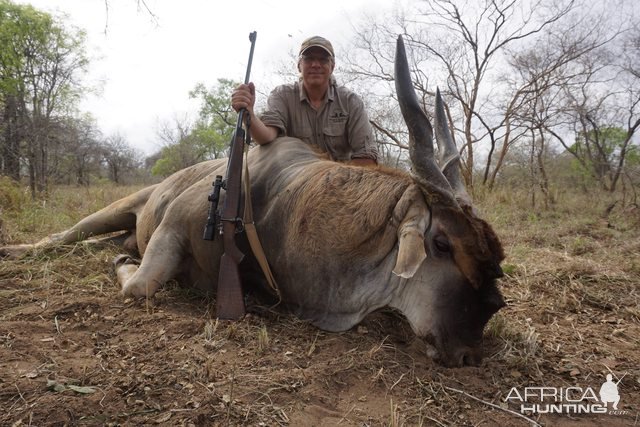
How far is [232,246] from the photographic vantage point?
2990mm

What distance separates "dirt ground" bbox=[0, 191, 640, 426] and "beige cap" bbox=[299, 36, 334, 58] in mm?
2589

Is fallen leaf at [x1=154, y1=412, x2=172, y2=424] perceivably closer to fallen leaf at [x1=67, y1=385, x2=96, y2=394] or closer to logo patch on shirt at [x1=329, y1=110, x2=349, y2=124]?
fallen leaf at [x1=67, y1=385, x2=96, y2=394]

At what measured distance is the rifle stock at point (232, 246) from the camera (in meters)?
2.83

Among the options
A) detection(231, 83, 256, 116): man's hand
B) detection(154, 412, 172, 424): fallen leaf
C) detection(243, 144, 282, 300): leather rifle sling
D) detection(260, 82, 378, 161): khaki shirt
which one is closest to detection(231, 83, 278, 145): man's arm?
detection(231, 83, 256, 116): man's hand

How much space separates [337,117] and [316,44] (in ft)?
2.43

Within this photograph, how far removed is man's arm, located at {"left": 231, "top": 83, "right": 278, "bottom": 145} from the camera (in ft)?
11.3

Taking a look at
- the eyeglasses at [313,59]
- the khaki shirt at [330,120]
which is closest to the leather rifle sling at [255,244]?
the khaki shirt at [330,120]

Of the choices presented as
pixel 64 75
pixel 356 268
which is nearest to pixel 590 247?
pixel 356 268

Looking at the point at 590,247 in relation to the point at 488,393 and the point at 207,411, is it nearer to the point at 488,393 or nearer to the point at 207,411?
the point at 488,393

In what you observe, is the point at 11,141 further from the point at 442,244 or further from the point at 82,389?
the point at 442,244

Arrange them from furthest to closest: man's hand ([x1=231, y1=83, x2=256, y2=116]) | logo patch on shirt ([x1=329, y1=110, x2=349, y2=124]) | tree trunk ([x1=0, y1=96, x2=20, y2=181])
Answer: tree trunk ([x1=0, y1=96, x2=20, y2=181])
logo patch on shirt ([x1=329, y1=110, x2=349, y2=124])
man's hand ([x1=231, y1=83, x2=256, y2=116])

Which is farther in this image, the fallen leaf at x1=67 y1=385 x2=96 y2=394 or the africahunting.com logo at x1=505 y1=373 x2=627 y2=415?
the africahunting.com logo at x1=505 y1=373 x2=627 y2=415

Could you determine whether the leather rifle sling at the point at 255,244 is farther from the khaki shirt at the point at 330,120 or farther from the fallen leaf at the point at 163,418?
the khaki shirt at the point at 330,120

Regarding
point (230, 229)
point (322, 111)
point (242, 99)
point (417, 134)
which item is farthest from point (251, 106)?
point (417, 134)
